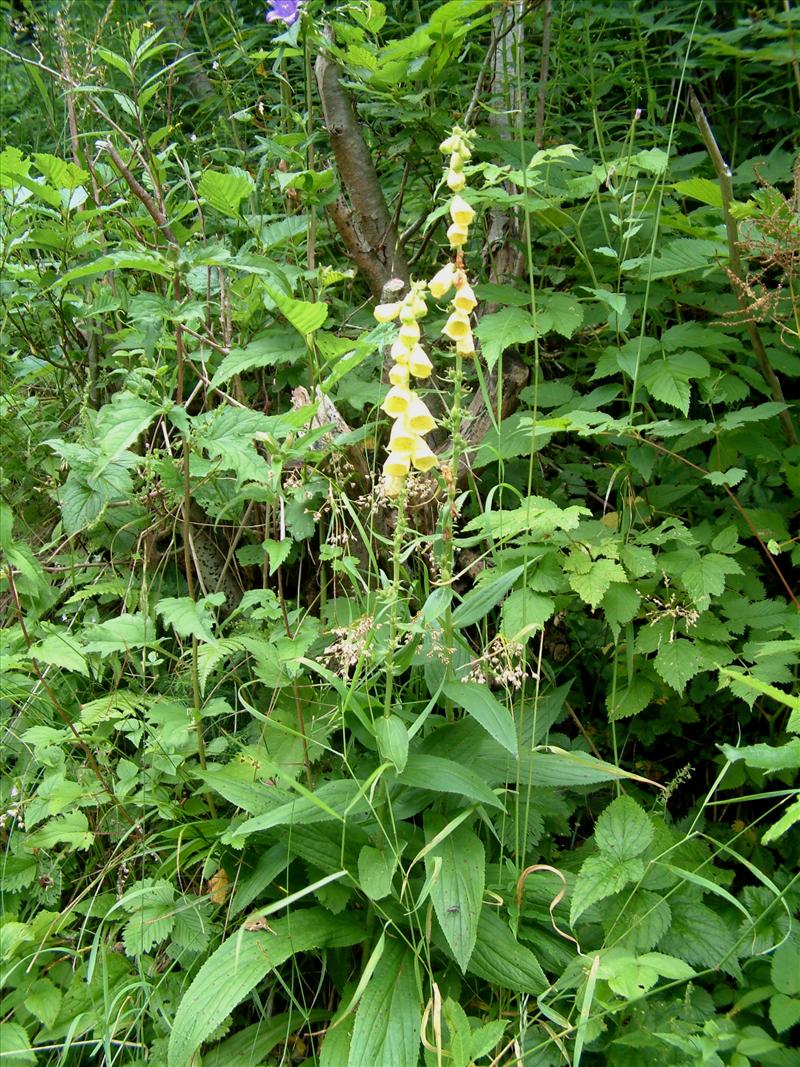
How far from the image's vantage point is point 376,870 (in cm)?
145

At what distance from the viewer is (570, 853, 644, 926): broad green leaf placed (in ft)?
4.77

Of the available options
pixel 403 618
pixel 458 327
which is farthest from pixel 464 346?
pixel 403 618

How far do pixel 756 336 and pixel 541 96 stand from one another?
94cm

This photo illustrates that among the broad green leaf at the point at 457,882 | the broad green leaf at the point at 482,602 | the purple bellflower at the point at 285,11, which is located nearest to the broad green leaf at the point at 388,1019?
the broad green leaf at the point at 457,882

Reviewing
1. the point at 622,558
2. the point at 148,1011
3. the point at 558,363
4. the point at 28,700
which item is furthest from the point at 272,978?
the point at 558,363

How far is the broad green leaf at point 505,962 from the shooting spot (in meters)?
1.45

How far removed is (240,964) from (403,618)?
0.71 m

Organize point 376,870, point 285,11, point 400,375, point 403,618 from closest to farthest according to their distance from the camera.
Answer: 1. point 400,375
2. point 376,870
3. point 403,618
4. point 285,11

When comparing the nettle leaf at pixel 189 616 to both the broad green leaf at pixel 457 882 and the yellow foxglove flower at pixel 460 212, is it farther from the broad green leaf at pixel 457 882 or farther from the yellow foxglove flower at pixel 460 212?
the yellow foxglove flower at pixel 460 212

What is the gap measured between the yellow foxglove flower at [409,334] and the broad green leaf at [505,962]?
1.05 meters

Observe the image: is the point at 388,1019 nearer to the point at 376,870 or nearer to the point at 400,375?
the point at 376,870

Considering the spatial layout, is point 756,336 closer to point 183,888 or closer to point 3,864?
point 183,888

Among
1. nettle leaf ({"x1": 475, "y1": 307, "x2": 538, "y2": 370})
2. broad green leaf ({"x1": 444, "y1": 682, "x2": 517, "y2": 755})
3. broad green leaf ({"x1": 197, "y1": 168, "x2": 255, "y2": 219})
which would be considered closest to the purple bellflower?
broad green leaf ({"x1": 197, "y1": 168, "x2": 255, "y2": 219})

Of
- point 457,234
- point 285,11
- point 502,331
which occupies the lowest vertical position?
point 502,331
